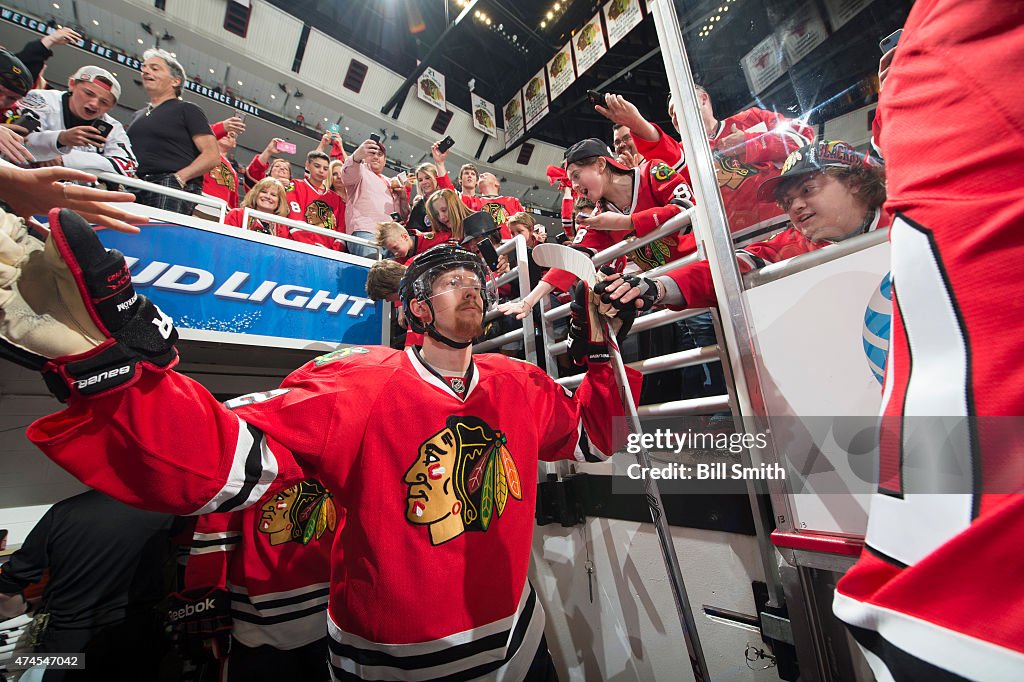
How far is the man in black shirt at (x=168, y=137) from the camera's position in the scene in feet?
10.0

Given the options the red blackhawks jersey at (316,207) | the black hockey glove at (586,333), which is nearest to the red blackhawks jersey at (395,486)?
the black hockey glove at (586,333)

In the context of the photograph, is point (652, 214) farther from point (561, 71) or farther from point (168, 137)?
point (561, 71)

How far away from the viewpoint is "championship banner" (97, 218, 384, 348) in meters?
2.67

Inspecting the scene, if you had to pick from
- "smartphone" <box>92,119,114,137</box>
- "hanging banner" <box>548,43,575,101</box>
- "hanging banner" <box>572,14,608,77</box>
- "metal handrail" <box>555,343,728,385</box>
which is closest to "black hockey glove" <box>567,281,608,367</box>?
"metal handrail" <box>555,343,728,385</box>

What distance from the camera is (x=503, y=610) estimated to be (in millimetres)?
1269

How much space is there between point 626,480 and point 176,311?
9.96ft

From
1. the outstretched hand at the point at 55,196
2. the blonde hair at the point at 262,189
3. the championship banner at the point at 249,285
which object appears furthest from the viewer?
the blonde hair at the point at 262,189

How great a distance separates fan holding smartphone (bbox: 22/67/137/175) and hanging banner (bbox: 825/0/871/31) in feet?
12.6

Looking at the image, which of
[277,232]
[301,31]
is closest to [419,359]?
[277,232]

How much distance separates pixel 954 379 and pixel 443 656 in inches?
52.6

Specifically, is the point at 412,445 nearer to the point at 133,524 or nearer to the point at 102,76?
the point at 133,524

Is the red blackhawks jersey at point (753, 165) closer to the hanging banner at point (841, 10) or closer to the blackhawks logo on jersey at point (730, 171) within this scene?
the blackhawks logo on jersey at point (730, 171)

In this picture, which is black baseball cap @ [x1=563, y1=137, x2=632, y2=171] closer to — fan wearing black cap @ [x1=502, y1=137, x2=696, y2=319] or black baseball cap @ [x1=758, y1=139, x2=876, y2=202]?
fan wearing black cap @ [x1=502, y1=137, x2=696, y2=319]

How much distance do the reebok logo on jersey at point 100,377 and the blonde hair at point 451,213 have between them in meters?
2.62
